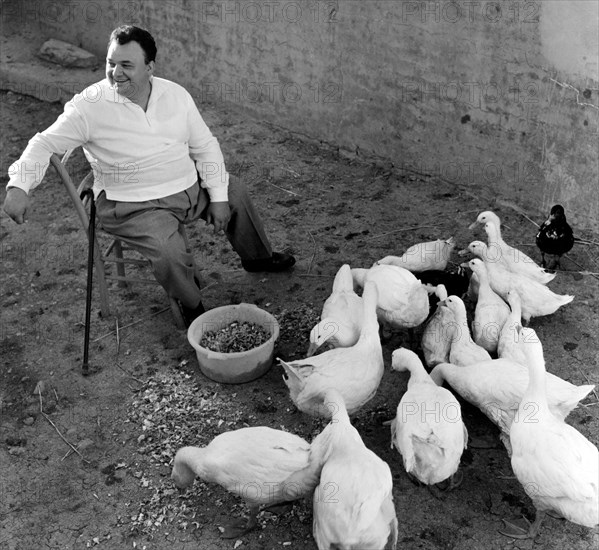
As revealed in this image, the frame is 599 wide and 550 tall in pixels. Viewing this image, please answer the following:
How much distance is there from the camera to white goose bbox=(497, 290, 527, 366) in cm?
380

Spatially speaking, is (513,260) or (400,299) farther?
(513,260)

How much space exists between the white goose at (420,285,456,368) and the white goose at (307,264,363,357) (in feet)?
1.31

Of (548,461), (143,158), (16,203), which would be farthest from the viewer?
(143,158)

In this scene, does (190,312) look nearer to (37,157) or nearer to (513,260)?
(37,157)

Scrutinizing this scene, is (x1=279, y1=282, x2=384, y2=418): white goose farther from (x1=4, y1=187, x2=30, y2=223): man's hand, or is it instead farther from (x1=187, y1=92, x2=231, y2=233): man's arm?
(x1=4, y1=187, x2=30, y2=223): man's hand

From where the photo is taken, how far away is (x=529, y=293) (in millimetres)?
4293

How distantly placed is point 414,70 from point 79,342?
120 inches

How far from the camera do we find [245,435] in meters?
3.22

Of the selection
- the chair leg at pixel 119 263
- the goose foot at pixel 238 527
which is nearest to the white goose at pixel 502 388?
the goose foot at pixel 238 527

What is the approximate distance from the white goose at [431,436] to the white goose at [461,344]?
18.8 inches

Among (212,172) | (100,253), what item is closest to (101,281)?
(100,253)

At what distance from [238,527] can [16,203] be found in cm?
187

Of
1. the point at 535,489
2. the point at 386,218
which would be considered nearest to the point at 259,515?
the point at 535,489

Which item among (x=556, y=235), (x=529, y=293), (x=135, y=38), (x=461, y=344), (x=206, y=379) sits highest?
(x=135, y=38)
